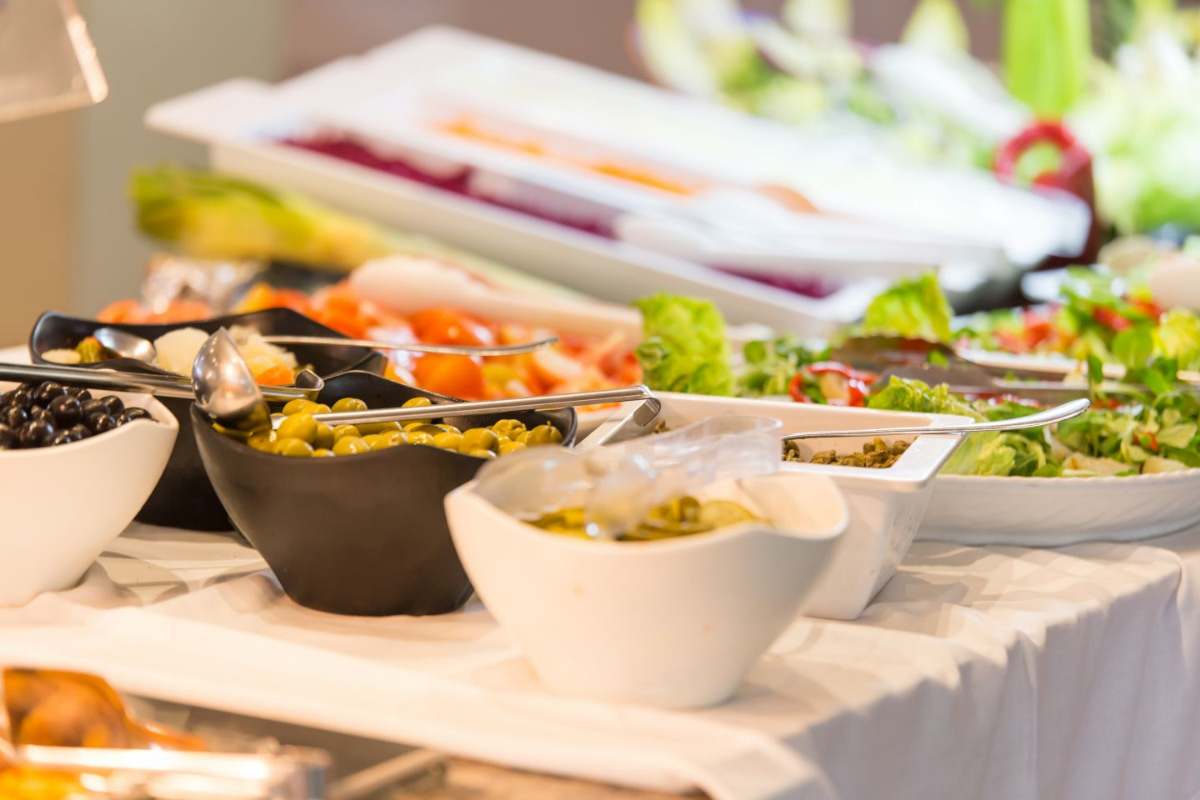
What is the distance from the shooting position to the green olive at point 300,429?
88cm

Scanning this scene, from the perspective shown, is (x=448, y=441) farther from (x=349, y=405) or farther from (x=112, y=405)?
(x=112, y=405)

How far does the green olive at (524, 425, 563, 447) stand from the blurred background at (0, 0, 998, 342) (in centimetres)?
316

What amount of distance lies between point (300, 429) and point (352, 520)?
7 cm

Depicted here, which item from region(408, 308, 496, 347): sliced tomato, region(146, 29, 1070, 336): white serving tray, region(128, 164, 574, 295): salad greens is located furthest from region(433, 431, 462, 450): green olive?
region(128, 164, 574, 295): salad greens

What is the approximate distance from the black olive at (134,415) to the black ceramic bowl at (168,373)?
0.07 m

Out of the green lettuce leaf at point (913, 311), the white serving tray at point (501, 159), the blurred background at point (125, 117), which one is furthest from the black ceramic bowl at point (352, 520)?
the blurred background at point (125, 117)

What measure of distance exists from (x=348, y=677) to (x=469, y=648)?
0.26 ft

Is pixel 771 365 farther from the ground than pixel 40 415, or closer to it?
closer to it

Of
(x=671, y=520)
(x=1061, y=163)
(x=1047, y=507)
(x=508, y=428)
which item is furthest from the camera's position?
(x=1061, y=163)

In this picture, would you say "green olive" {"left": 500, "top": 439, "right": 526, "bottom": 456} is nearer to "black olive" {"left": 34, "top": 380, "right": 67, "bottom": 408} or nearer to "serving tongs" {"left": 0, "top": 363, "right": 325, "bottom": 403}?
"serving tongs" {"left": 0, "top": 363, "right": 325, "bottom": 403}

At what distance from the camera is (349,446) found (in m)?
0.88

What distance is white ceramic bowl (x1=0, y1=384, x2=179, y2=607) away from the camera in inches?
33.2

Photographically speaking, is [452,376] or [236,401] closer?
[236,401]

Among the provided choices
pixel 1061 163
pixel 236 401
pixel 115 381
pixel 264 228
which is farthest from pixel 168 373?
pixel 1061 163
